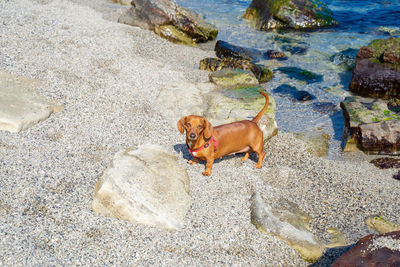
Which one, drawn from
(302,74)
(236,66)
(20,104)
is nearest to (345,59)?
(302,74)

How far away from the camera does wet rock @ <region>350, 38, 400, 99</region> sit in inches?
376

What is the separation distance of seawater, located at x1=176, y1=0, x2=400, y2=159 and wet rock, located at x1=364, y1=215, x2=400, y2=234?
7.58 ft

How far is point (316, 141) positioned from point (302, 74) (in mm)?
4103

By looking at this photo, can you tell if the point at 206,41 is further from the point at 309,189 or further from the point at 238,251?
the point at 238,251

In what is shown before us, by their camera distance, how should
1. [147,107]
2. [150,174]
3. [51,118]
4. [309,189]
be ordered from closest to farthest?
1. [150,174]
2. [309,189]
3. [51,118]
4. [147,107]

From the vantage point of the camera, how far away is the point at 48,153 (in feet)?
17.6

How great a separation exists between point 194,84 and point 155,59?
2.10m

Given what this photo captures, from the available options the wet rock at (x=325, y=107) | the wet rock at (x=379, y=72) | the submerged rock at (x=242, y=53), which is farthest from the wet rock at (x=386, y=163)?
the submerged rock at (x=242, y=53)

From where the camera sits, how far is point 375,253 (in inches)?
129

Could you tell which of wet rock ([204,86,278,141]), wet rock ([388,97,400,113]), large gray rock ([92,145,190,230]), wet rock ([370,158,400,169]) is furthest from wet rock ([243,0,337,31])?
large gray rock ([92,145,190,230])

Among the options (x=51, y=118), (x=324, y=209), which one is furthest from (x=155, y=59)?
(x=324, y=209)

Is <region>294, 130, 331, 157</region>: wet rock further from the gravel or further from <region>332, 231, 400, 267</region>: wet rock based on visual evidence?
<region>332, 231, 400, 267</region>: wet rock

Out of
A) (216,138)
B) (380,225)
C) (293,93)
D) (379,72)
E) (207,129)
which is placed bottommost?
(293,93)

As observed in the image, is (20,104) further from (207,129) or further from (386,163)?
(386,163)
